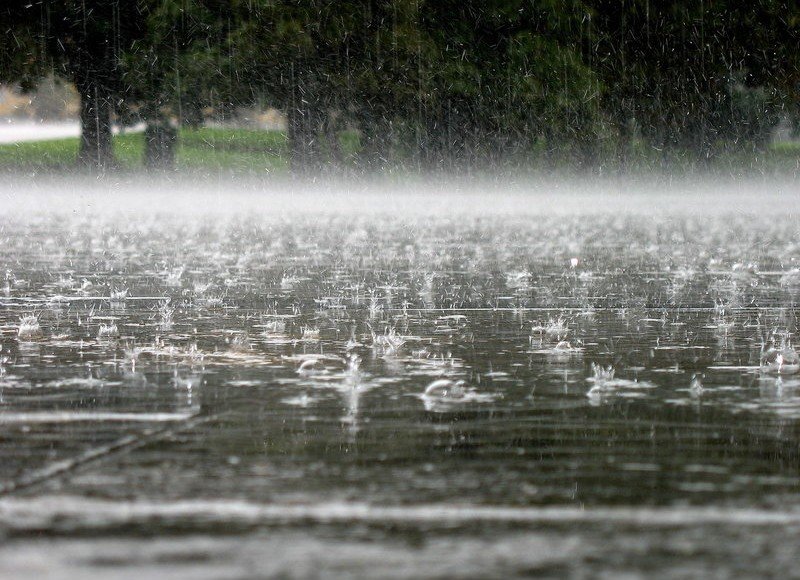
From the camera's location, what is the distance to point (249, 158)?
5309cm

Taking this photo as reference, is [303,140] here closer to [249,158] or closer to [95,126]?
[95,126]

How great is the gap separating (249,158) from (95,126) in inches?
353

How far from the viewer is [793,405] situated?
5082 millimetres

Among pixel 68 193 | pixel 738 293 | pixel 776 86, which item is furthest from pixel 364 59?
pixel 738 293

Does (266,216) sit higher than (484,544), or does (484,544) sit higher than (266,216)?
(266,216)

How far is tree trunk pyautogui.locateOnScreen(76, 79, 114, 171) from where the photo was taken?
44500 millimetres

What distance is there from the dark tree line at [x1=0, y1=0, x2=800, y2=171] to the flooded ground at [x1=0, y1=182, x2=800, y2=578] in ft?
96.2

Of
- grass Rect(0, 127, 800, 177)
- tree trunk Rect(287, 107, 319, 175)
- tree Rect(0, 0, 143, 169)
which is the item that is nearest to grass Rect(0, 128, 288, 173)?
grass Rect(0, 127, 800, 177)

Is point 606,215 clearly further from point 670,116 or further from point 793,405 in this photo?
point 793,405

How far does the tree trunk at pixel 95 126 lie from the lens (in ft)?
146

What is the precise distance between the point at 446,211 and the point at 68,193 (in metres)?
14.3

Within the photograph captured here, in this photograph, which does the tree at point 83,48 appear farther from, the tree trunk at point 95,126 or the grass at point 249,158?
the grass at point 249,158

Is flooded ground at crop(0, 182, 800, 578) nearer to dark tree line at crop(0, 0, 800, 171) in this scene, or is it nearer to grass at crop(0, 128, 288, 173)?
dark tree line at crop(0, 0, 800, 171)

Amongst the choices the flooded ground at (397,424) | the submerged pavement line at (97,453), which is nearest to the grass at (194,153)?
the flooded ground at (397,424)
